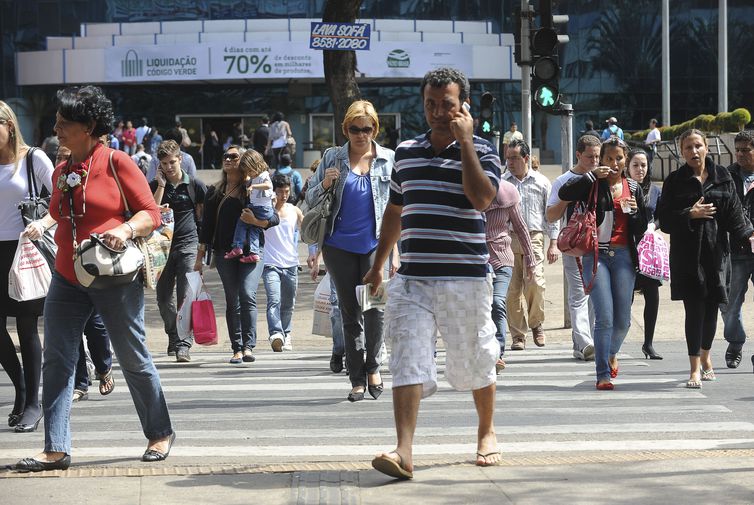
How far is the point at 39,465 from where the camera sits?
609 centimetres

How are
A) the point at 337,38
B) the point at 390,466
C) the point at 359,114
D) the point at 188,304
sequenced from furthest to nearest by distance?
the point at 337,38, the point at 188,304, the point at 359,114, the point at 390,466

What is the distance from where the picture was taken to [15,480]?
5.88m

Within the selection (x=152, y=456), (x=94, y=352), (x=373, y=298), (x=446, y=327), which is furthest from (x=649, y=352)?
(x=152, y=456)

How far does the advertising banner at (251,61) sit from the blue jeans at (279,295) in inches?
1435

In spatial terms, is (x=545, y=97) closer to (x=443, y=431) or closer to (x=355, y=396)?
(x=355, y=396)

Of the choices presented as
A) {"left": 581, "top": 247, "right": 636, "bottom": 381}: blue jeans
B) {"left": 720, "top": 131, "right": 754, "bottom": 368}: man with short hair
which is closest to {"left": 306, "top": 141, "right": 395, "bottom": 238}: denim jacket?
{"left": 581, "top": 247, "right": 636, "bottom": 381}: blue jeans

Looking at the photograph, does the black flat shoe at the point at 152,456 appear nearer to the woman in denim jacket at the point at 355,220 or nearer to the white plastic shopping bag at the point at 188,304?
the woman in denim jacket at the point at 355,220

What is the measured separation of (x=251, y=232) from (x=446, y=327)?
5670mm

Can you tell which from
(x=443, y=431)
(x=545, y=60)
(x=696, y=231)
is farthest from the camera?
(x=545, y=60)

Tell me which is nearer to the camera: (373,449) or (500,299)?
(373,449)

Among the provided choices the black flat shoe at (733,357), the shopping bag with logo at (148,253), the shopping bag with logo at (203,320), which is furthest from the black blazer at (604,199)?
the shopping bag with logo at (148,253)

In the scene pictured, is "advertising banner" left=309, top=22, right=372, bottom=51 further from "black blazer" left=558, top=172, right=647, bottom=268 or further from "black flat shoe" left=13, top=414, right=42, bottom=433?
"black flat shoe" left=13, top=414, right=42, bottom=433

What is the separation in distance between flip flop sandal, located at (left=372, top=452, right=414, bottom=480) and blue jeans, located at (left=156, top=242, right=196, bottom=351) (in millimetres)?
5992

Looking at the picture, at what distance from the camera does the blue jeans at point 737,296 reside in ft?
35.0
